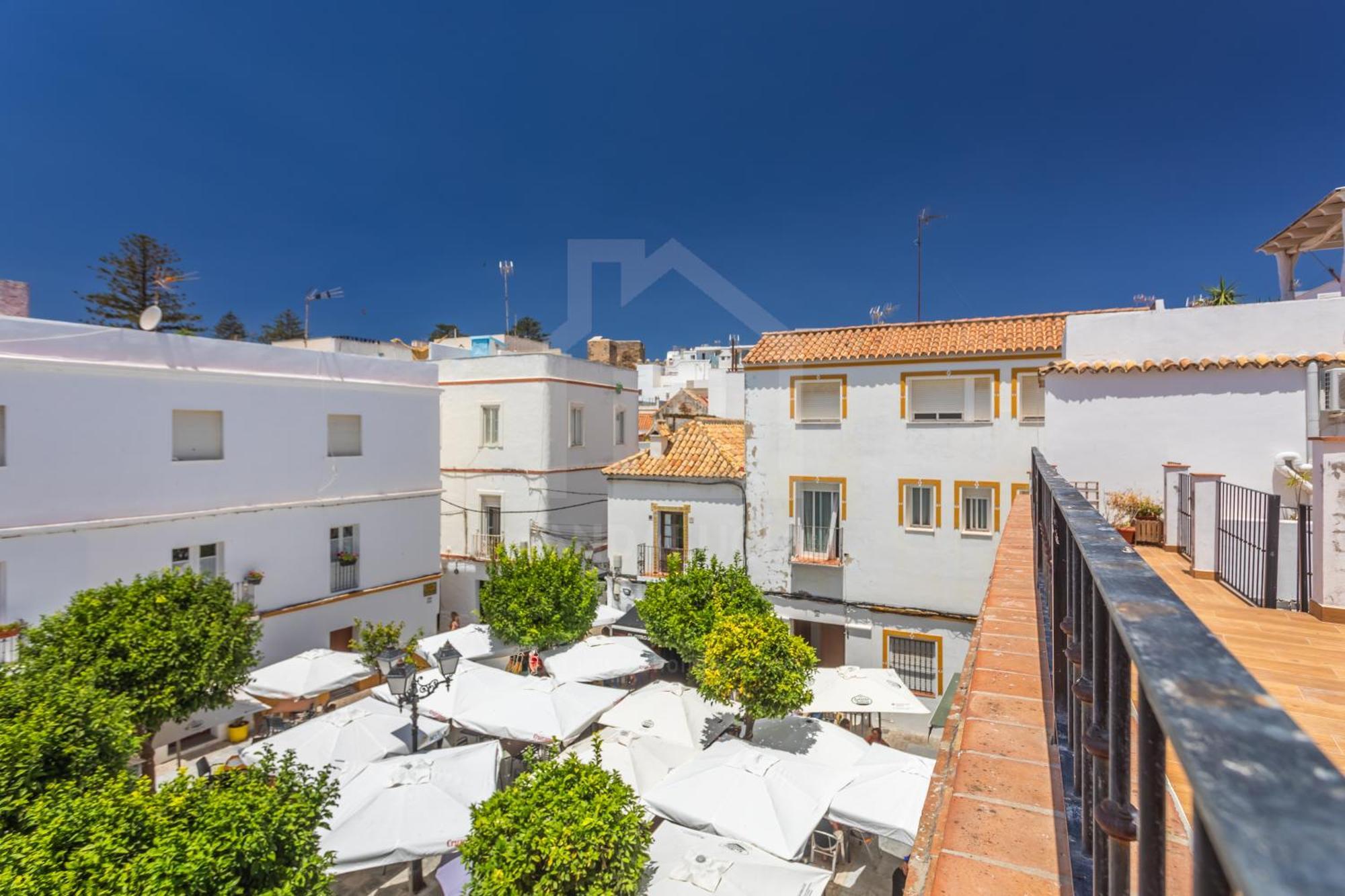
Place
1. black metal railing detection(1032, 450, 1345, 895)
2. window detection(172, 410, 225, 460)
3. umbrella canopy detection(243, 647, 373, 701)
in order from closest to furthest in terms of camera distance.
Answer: black metal railing detection(1032, 450, 1345, 895), umbrella canopy detection(243, 647, 373, 701), window detection(172, 410, 225, 460)

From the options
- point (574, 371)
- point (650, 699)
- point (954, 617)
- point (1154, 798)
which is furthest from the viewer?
point (574, 371)

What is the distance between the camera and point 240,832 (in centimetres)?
505

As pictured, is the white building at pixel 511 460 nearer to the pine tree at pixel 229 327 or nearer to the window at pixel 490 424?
the window at pixel 490 424

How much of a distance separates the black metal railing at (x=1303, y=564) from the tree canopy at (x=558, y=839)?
5739mm

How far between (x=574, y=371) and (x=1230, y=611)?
18452mm

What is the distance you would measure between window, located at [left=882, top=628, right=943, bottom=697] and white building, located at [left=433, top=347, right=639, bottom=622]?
9647 mm

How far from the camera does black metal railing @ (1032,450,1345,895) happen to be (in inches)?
16.2

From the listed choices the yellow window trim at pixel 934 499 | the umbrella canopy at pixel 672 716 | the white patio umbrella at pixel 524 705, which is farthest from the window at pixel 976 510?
the white patio umbrella at pixel 524 705

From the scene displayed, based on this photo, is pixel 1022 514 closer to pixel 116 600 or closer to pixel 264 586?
pixel 116 600

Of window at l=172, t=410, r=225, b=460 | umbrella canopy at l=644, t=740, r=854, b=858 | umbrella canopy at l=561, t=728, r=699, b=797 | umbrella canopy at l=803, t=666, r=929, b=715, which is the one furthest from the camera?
window at l=172, t=410, r=225, b=460

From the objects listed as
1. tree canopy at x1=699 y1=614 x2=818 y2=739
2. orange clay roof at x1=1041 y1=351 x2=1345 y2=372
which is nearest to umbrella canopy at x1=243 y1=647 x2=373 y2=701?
tree canopy at x1=699 y1=614 x2=818 y2=739

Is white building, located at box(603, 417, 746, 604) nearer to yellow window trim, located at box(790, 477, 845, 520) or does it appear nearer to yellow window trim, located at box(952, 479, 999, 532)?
yellow window trim, located at box(790, 477, 845, 520)

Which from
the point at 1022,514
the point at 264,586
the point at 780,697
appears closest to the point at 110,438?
the point at 264,586

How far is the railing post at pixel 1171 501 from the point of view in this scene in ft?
23.7
